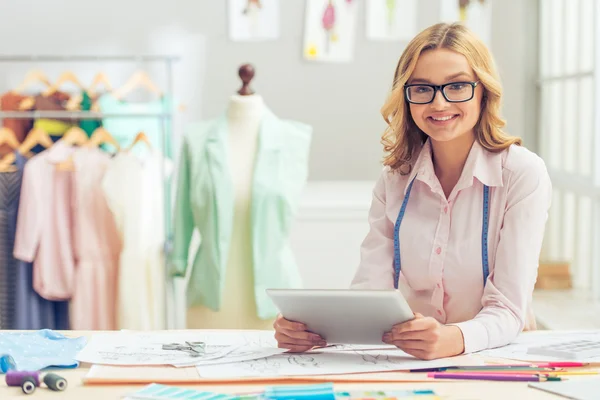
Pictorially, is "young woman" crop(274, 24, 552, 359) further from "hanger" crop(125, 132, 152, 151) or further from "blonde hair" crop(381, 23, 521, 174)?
"hanger" crop(125, 132, 152, 151)

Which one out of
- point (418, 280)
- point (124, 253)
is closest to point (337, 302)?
point (418, 280)

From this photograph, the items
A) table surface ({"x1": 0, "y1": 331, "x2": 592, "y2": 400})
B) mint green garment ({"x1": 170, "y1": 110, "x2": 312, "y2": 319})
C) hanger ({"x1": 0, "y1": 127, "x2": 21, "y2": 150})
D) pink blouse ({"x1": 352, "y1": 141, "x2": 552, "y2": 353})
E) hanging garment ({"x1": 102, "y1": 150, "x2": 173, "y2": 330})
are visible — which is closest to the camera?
table surface ({"x1": 0, "y1": 331, "x2": 592, "y2": 400})

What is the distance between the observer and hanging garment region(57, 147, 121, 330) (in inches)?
134

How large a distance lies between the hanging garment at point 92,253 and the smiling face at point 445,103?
1.78m

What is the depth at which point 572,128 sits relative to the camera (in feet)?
13.3

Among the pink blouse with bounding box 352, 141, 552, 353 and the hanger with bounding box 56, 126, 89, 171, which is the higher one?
the hanger with bounding box 56, 126, 89, 171

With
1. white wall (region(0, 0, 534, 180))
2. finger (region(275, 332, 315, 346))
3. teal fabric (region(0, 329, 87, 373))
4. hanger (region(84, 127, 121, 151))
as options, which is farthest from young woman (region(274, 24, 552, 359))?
white wall (region(0, 0, 534, 180))

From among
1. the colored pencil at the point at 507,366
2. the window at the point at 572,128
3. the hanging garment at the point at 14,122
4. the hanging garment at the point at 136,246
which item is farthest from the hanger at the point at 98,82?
the colored pencil at the point at 507,366

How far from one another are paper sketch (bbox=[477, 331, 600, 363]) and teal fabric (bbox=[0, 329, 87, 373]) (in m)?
0.81

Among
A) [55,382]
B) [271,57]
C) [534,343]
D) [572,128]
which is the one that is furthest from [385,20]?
[55,382]

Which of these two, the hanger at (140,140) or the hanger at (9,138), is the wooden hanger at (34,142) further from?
the hanger at (140,140)

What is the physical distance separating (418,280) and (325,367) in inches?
17.0

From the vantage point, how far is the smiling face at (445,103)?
1923mm

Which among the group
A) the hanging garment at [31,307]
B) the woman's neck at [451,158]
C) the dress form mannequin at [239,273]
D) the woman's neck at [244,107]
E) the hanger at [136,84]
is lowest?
the hanging garment at [31,307]
